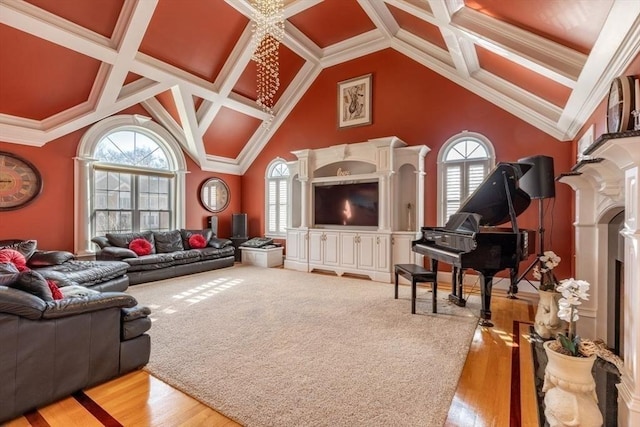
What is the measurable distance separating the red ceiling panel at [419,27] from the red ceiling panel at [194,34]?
2.70m

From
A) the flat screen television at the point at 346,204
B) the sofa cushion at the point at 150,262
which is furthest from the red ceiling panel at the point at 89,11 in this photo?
the flat screen television at the point at 346,204

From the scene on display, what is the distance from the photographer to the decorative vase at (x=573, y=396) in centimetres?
168

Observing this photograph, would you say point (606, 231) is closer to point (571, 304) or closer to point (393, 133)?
point (571, 304)

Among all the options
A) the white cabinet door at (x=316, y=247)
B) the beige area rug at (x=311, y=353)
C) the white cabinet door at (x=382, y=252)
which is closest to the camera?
the beige area rug at (x=311, y=353)

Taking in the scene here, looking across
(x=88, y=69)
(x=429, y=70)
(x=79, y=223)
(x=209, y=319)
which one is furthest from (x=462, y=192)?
(x=79, y=223)

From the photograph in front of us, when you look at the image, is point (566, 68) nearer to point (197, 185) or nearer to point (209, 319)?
point (209, 319)

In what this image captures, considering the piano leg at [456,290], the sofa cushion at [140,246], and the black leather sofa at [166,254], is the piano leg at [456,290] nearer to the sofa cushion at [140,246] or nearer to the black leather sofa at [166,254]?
the black leather sofa at [166,254]

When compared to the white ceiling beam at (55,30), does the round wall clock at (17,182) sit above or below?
below

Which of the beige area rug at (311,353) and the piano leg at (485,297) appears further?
the piano leg at (485,297)

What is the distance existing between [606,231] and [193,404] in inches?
160

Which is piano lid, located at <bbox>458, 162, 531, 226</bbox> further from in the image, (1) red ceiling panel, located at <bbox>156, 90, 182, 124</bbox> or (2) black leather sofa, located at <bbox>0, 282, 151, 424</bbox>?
(1) red ceiling panel, located at <bbox>156, 90, 182, 124</bbox>

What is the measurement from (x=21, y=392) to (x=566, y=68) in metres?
5.49

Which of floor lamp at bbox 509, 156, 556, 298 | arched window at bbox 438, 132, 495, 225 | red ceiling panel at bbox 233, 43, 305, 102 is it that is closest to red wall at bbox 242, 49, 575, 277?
arched window at bbox 438, 132, 495, 225

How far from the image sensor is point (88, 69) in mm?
4930
